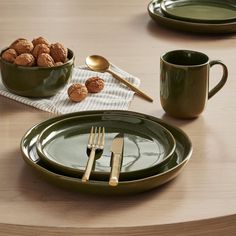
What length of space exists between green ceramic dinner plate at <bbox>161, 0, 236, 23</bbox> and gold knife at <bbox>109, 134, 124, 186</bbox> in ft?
2.50

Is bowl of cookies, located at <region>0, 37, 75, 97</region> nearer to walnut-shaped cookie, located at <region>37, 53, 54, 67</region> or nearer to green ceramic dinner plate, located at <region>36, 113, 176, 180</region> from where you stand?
walnut-shaped cookie, located at <region>37, 53, 54, 67</region>

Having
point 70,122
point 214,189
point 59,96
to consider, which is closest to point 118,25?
point 59,96

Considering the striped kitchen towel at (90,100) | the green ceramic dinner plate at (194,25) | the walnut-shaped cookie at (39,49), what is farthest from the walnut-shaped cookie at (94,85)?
the green ceramic dinner plate at (194,25)

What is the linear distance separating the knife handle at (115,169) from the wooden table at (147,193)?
0.04 m

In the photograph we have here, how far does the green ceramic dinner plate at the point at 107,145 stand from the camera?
3.39ft

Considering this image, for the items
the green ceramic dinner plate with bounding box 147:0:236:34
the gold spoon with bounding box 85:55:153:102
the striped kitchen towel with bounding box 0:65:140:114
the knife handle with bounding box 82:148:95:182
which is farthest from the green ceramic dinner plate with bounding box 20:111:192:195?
the green ceramic dinner plate with bounding box 147:0:236:34

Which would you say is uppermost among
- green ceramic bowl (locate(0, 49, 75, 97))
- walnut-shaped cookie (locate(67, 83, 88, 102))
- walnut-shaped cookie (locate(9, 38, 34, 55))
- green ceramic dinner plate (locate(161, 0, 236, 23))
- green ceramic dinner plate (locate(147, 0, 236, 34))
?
walnut-shaped cookie (locate(9, 38, 34, 55))

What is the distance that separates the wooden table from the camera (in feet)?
3.11

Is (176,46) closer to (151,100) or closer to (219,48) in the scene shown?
(219,48)

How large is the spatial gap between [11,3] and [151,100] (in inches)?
35.0

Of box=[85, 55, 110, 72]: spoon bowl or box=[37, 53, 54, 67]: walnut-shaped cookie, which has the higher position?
box=[37, 53, 54, 67]: walnut-shaped cookie

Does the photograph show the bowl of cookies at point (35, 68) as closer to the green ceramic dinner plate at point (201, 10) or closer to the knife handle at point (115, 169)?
the knife handle at point (115, 169)

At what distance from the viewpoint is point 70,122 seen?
1192 millimetres

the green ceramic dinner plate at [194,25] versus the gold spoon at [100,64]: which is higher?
the gold spoon at [100,64]
